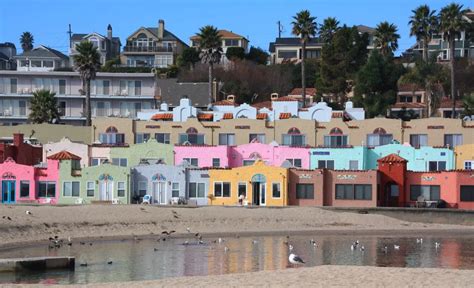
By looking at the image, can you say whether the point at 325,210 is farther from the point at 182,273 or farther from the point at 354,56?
the point at 354,56

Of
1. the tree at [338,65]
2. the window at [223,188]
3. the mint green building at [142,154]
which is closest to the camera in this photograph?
the window at [223,188]

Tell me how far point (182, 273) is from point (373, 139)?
45080 millimetres

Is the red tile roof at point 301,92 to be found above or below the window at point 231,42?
below

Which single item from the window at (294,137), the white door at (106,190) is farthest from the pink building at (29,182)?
the window at (294,137)

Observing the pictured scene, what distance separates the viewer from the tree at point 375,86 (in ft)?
348

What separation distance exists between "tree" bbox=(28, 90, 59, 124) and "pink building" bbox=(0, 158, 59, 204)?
1151 inches

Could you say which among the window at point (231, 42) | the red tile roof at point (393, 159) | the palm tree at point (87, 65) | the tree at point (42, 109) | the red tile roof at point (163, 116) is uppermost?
the window at point (231, 42)

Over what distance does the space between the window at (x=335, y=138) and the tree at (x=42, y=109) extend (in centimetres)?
3195

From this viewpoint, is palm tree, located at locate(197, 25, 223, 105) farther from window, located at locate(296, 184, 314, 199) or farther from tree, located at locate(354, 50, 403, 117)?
window, located at locate(296, 184, 314, 199)

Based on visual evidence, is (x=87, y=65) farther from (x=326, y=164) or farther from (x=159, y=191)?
(x=326, y=164)

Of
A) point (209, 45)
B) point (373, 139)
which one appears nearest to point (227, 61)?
point (209, 45)

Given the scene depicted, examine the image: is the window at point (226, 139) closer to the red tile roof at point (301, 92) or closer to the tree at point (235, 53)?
the red tile roof at point (301, 92)

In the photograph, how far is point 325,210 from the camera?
217 feet

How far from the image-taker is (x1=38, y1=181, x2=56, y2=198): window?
71875mm
